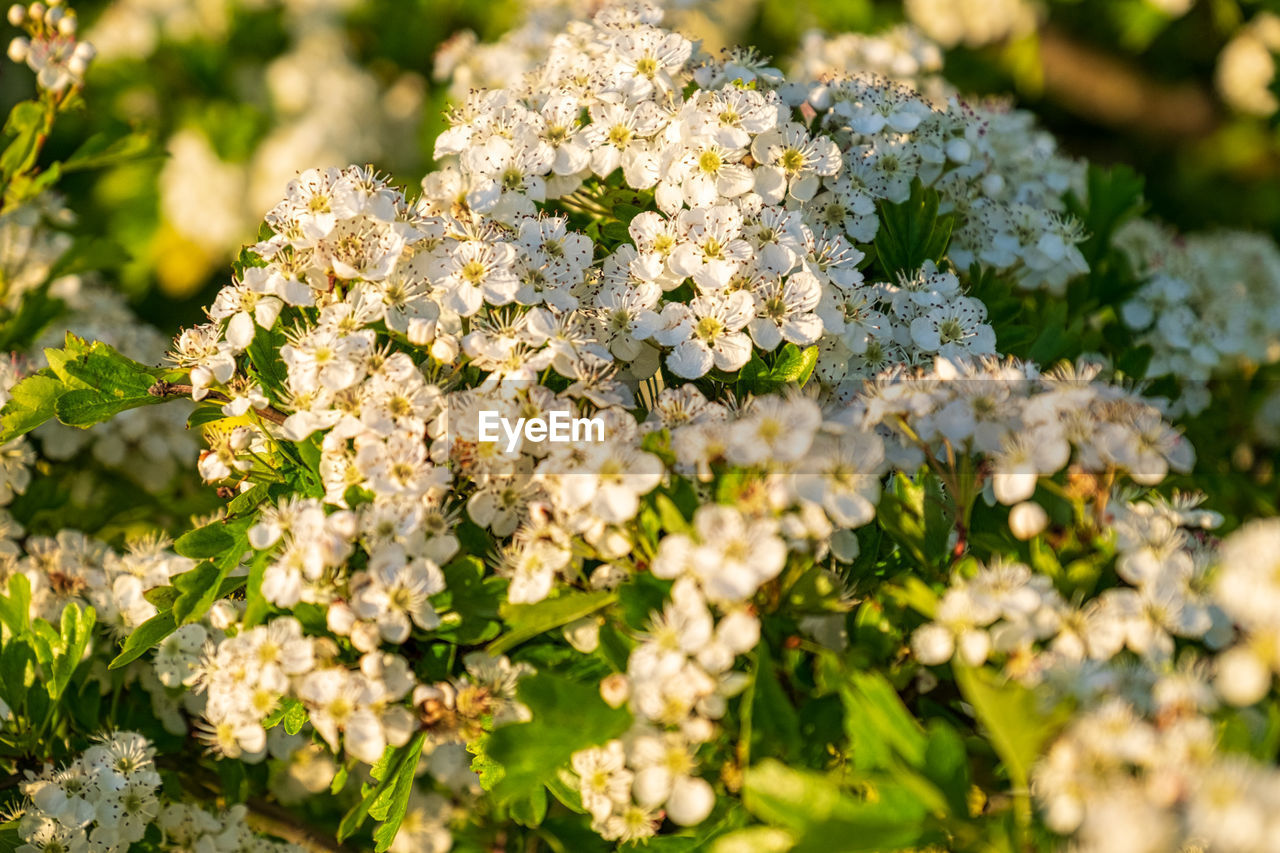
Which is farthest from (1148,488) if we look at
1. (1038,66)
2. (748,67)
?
(1038,66)

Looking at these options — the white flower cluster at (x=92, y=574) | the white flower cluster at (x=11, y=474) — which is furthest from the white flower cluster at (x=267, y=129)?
the white flower cluster at (x=92, y=574)

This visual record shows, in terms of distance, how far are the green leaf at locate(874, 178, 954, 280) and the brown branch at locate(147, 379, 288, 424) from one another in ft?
3.52

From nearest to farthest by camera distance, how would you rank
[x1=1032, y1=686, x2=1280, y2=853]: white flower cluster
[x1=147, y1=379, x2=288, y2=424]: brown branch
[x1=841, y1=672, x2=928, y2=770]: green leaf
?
[x1=1032, y1=686, x2=1280, y2=853]: white flower cluster
[x1=841, y1=672, x2=928, y2=770]: green leaf
[x1=147, y1=379, x2=288, y2=424]: brown branch

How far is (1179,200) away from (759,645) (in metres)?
4.52

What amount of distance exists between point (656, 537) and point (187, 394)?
2.70 feet

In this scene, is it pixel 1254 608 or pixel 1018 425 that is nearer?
pixel 1254 608

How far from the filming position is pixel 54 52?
2404mm

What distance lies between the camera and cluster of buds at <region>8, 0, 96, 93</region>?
237 cm

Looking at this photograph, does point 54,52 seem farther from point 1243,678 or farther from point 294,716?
point 1243,678

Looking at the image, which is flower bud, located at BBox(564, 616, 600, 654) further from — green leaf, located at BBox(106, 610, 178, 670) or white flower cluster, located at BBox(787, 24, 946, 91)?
white flower cluster, located at BBox(787, 24, 946, 91)

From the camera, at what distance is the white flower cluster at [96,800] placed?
1666 mm

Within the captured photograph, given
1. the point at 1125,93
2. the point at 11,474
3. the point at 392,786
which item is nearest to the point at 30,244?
the point at 11,474

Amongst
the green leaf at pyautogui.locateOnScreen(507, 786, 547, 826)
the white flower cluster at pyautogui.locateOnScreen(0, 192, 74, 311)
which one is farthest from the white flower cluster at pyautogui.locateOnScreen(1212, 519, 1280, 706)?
the white flower cluster at pyautogui.locateOnScreen(0, 192, 74, 311)

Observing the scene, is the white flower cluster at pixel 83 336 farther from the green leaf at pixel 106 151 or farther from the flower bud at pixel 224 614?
the flower bud at pixel 224 614
